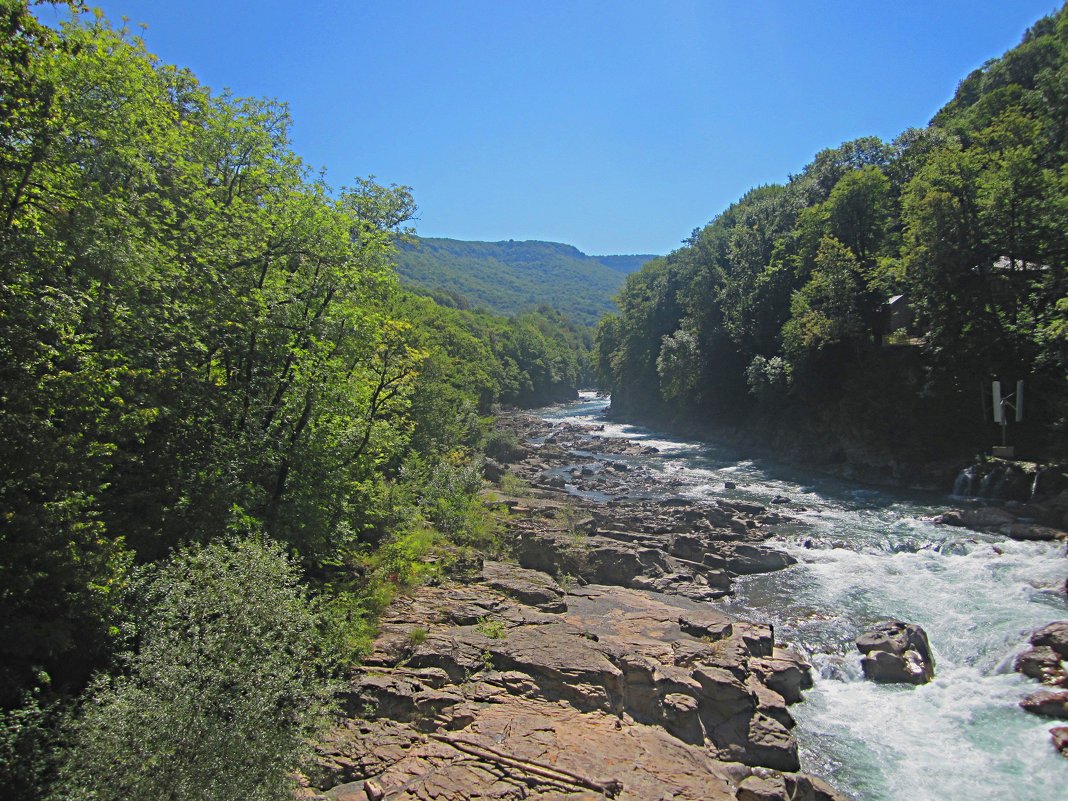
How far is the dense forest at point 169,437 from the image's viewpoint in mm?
7035

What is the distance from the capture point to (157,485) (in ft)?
34.2

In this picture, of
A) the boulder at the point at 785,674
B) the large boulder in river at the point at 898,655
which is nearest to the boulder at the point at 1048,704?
the large boulder in river at the point at 898,655

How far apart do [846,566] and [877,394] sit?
20150 millimetres

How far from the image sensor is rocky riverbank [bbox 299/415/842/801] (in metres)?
8.81

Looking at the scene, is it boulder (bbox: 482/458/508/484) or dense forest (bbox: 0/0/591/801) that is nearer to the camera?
dense forest (bbox: 0/0/591/801)

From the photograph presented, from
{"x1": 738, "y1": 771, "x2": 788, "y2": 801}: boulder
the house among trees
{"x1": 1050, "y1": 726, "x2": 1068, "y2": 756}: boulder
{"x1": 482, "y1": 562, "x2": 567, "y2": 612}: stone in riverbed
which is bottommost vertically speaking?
{"x1": 738, "y1": 771, "x2": 788, "y2": 801}: boulder

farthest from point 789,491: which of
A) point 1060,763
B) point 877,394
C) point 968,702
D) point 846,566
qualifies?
point 1060,763

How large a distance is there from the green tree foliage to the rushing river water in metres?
9.83

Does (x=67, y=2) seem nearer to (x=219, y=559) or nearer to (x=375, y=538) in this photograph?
(x=219, y=559)

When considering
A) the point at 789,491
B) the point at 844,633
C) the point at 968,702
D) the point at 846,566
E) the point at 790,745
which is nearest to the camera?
the point at 790,745

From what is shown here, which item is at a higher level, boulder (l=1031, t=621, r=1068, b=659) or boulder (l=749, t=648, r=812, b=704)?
boulder (l=1031, t=621, r=1068, b=659)

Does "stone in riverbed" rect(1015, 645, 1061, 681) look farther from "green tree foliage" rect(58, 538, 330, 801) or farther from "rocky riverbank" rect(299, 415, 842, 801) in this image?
"green tree foliage" rect(58, 538, 330, 801)

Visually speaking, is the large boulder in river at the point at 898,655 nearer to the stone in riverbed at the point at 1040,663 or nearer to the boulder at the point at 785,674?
the boulder at the point at 785,674

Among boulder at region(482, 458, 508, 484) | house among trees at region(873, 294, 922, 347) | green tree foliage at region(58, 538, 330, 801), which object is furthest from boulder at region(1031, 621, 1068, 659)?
house among trees at region(873, 294, 922, 347)
